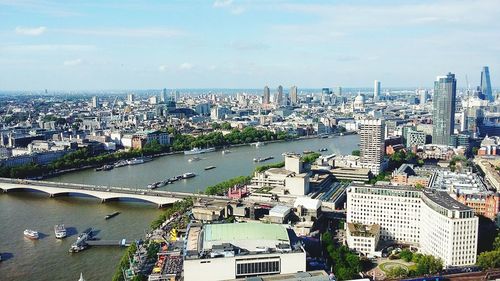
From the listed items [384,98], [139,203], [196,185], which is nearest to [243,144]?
[196,185]

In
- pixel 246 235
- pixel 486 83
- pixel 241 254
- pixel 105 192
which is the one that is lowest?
pixel 105 192

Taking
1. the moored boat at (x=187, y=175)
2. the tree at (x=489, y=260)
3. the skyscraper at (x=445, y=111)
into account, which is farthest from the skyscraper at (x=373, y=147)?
the tree at (x=489, y=260)

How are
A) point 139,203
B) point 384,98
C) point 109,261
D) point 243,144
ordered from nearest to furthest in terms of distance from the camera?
point 109,261
point 139,203
point 243,144
point 384,98

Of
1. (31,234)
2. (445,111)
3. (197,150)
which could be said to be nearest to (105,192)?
(31,234)

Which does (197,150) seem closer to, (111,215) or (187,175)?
(187,175)

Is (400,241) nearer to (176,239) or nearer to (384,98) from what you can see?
(176,239)

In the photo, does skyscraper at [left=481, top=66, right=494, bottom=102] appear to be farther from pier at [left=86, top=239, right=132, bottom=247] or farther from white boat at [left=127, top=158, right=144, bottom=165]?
pier at [left=86, top=239, right=132, bottom=247]

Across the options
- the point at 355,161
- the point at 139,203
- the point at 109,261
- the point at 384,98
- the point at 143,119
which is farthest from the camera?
the point at 384,98

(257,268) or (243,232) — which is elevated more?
(243,232)
